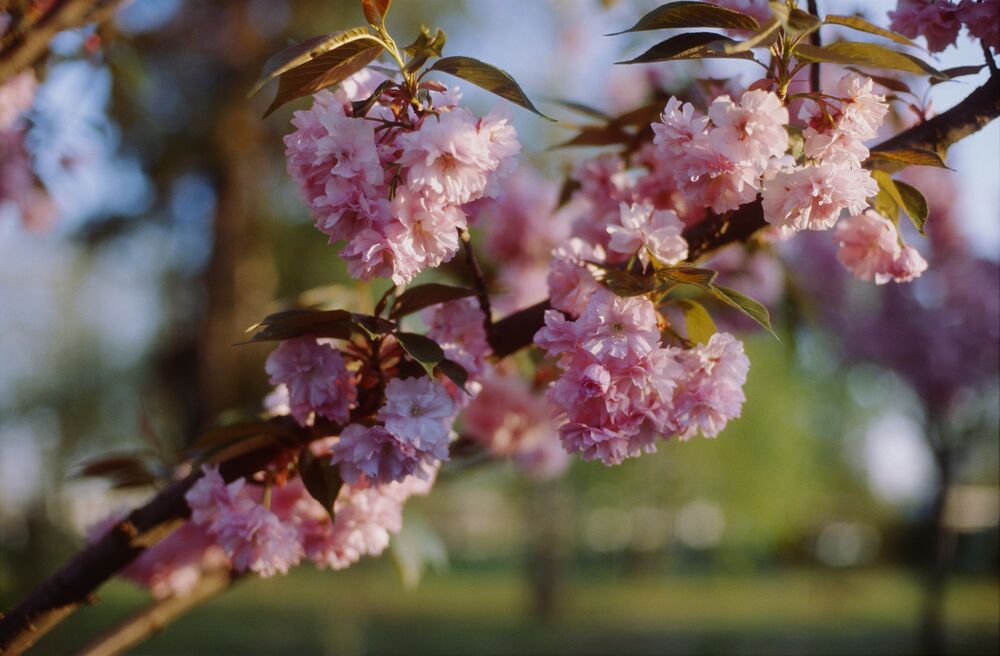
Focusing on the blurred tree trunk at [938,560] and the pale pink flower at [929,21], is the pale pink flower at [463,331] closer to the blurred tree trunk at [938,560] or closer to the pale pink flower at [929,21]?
the pale pink flower at [929,21]

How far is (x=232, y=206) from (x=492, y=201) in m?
6.91

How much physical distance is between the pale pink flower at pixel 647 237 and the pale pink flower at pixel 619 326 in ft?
0.25

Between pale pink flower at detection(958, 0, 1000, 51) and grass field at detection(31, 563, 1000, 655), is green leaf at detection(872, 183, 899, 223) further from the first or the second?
grass field at detection(31, 563, 1000, 655)

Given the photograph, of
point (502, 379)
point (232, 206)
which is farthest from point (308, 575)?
point (502, 379)

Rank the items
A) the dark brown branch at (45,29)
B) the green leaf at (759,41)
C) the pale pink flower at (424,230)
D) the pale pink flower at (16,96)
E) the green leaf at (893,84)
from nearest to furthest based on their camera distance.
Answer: the green leaf at (759,41)
the pale pink flower at (424,230)
the green leaf at (893,84)
the dark brown branch at (45,29)
the pale pink flower at (16,96)

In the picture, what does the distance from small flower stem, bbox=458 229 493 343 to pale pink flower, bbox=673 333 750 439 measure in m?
0.27

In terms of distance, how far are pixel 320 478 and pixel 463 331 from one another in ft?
0.86

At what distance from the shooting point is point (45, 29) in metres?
1.47

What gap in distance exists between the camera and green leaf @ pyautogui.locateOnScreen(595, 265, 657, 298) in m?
0.94

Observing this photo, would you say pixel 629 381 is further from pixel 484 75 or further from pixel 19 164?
pixel 19 164

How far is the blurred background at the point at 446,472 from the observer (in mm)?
3914

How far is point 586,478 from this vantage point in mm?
12695

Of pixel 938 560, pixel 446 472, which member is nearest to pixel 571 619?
pixel 938 560

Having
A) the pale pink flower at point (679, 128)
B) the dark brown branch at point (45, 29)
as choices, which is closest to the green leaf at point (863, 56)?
the pale pink flower at point (679, 128)
